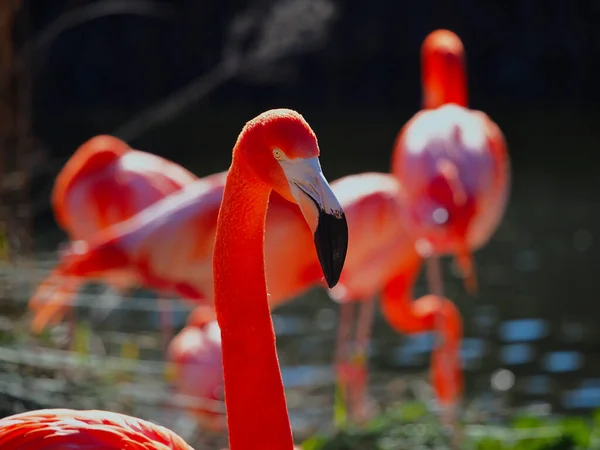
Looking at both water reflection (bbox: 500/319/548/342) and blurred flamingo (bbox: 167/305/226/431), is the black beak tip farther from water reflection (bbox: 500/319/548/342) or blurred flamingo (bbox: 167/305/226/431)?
water reflection (bbox: 500/319/548/342)

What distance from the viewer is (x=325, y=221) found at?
1.42m

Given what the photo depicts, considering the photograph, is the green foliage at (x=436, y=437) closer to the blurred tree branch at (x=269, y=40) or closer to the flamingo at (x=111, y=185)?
the blurred tree branch at (x=269, y=40)

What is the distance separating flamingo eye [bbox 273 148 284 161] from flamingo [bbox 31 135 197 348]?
2.70m

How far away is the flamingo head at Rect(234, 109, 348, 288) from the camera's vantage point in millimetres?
1416

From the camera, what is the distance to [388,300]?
179 inches

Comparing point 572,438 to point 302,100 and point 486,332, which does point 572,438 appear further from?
point 302,100

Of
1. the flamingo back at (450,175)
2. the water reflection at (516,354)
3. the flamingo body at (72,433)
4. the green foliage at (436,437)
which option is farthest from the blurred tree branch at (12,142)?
the water reflection at (516,354)

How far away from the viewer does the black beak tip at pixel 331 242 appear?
141 centimetres

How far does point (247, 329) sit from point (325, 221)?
0.28 meters

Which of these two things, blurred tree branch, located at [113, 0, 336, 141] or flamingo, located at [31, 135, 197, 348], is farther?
flamingo, located at [31, 135, 197, 348]

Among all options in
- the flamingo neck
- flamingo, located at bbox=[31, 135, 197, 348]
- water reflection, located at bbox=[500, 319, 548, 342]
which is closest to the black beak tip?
flamingo, located at bbox=[31, 135, 197, 348]

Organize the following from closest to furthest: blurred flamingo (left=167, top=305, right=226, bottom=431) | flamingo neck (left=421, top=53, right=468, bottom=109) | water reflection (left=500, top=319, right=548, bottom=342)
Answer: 1. blurred flamingo (left=167, top=305, right=226, bottom=431)
2. flamingo neck (left=421, top=53, right=468, bottom=109)
3. water reflection (left=500, top=319, right=548, bottom=342)

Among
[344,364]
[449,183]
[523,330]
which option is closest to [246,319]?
[449,183]

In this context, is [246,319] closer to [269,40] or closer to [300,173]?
[300,173]
